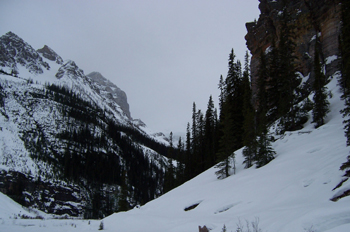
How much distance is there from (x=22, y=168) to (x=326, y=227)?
9899 cm

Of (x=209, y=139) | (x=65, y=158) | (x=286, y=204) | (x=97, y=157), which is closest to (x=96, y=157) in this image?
(x=97, y=157)

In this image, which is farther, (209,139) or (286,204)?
(209,139)

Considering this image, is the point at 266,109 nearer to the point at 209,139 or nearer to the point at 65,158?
the point at 209,139

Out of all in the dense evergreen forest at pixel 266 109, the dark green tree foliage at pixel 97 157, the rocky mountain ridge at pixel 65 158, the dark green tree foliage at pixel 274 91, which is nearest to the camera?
the dense evergreen forest at pixel 266 109

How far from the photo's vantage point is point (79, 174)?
99.1 m

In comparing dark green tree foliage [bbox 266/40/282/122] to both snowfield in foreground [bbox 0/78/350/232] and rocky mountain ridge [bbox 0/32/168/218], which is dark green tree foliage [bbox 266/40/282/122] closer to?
snowfield in foreground [bbox 0/78/350/232]

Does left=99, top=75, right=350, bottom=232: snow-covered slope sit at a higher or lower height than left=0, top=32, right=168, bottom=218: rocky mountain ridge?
lower

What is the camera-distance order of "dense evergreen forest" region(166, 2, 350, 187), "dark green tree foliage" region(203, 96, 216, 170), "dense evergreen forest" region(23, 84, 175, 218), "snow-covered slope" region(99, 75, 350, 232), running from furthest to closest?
"dense evergreen forest" region(23, 84, 175, 218), "dark green tree foliage" region(203, 96, 216, 170), "dense evergreen forest" region(166, 2, 350, 187), "snow-covered slope" region(99, 75, 350, 232)

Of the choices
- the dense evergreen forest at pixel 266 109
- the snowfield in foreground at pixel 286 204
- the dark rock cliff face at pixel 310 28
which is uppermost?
the dark rock cliff face at pixel 310 28

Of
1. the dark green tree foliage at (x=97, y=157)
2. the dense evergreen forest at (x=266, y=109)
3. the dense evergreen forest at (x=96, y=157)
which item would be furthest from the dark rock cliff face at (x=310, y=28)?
the dark green tree foliage at (x=97, y=157)

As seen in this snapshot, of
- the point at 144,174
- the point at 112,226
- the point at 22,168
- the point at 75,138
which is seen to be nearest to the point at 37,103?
the point at 75,138

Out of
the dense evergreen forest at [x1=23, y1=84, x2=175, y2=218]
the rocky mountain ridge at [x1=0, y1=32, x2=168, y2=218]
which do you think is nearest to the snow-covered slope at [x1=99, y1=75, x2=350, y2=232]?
the rocky mountain ridge at [x1=0, y1=32, x2=168, y2=218]

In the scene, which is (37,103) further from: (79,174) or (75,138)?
(79,174)

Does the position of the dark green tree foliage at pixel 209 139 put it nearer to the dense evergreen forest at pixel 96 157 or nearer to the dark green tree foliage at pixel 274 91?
the dark green tree foliage at pixel 274 91
